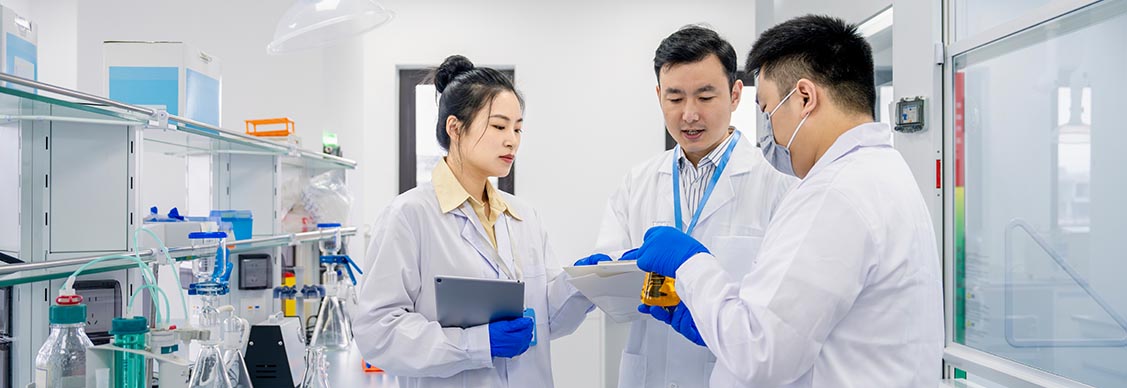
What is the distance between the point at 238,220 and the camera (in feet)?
7.77

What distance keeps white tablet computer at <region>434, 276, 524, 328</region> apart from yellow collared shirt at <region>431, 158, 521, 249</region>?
7.2 inches

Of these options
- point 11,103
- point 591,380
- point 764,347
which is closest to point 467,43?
point 591,380

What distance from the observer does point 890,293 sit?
109cm

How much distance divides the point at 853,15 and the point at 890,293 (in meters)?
2.01

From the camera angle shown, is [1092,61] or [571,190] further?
[571,190]

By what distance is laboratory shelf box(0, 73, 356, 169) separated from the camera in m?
1.29

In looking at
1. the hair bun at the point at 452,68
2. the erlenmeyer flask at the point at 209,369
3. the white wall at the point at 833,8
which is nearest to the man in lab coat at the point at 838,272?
the hair bun at the point at 452,68

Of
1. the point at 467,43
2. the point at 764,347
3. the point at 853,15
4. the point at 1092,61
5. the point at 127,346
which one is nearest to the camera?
the point at 764,347

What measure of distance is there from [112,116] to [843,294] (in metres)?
1.51

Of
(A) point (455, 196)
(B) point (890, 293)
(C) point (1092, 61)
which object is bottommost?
(B) point (890, 293)

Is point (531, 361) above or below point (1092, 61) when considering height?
below

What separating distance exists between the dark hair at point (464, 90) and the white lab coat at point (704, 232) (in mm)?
426

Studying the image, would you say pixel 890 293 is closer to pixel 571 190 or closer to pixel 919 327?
pixel 919 327

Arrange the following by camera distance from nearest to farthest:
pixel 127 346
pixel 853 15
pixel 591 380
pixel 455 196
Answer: pixel 127 346, pixel 455 196, pixel 853 15, pixel 591 380
